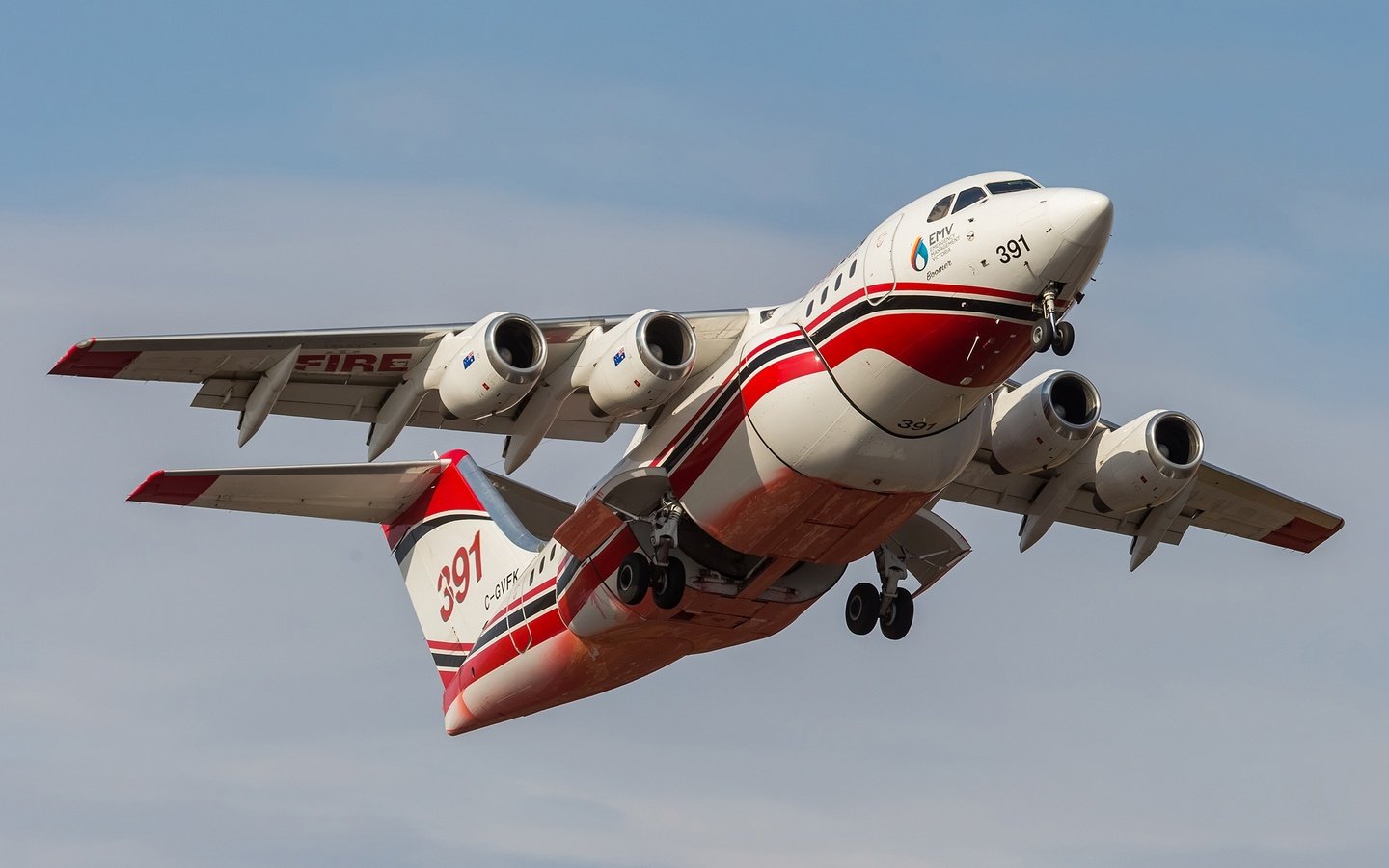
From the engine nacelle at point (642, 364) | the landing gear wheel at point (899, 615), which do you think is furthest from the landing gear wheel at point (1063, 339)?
the landing gear wheel at point (899, 615)

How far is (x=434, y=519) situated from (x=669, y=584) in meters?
5.20

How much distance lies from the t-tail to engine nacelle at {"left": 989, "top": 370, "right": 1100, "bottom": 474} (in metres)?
4.54

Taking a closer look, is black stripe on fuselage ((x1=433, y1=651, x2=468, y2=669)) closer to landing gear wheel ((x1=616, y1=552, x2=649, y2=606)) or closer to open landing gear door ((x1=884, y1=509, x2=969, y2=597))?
landing gear wheel ((x1=616, y1=552, x2=649, y2=606))

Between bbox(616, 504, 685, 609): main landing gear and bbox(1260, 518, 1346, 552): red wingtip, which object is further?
bbox(1260, 518, 1346, 552): red wingtip

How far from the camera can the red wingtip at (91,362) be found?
14570mm

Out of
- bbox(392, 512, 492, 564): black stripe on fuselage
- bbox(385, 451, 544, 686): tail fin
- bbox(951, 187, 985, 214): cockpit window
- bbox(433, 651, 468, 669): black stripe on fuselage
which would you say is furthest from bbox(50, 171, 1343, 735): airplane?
bbox(392, 512, 492, 564): black stripe on fuselage

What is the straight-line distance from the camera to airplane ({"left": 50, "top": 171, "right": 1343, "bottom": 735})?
13.8 m

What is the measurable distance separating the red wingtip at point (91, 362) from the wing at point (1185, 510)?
23.3 feet

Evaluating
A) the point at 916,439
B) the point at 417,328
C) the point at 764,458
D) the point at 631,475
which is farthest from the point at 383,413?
the point at 916,439

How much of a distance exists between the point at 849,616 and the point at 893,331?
3.91 m

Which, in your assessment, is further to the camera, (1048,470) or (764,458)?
(1048,470)

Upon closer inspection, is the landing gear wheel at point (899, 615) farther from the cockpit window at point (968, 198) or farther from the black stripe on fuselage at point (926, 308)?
the cockpit window at point (968, 198)

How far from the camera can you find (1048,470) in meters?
18.2

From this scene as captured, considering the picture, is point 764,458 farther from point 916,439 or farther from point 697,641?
point 697,641
